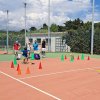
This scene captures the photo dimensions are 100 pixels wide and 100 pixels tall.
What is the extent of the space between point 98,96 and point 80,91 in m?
0.85

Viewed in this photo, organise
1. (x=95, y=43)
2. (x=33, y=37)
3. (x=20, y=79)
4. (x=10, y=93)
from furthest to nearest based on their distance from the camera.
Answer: (x=33, y=37) < (x=95, y=43) < (x=20, y=79) < (x=10, y=93)

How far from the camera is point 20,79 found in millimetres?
11547

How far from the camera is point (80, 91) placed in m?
9.15

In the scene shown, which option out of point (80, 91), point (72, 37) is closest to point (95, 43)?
point (72, 37)

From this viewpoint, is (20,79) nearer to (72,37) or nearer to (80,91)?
(80,91)

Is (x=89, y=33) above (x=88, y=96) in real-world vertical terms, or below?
above

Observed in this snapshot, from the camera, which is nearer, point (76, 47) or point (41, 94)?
point (41, 94)

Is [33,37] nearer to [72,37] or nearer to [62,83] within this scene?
[72,37]

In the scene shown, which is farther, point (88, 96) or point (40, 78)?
point (40, 78)

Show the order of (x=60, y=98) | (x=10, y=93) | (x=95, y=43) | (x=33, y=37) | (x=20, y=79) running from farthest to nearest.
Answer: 1. (x=33, y=37)
2. (x=95, y=43)
3. (x=20, y=79)
4. (x=10, y=93)
5. (x=60, y=98)

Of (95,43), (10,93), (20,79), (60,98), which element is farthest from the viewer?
(95,43)

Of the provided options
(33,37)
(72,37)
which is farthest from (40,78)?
(33,37)

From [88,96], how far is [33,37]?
4063 centimetres

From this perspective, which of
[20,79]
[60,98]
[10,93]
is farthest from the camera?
[20,79]
